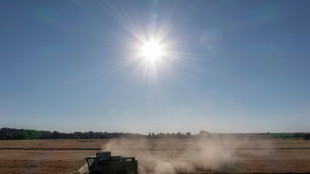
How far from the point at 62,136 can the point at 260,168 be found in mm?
159685

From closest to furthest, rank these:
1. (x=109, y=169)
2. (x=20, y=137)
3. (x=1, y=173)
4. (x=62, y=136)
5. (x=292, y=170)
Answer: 1. (x=109, y=169)
2. (x=1, y=173)
3. (x=292, y=170)
4. (x=20, y=137)
5. (x=62, y=136)

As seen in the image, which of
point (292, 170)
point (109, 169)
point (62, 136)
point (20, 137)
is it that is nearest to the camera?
point (109, 169)

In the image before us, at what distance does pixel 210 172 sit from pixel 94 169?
41.1 feet

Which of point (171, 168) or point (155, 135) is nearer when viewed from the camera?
point (171, 168)

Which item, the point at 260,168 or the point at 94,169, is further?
the point at 260,168

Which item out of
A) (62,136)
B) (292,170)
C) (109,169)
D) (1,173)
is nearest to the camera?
(109,169)

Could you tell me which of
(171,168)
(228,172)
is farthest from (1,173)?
(228,172)

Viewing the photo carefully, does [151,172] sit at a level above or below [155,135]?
below

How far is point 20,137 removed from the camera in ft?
498

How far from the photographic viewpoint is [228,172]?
3269 centimetres

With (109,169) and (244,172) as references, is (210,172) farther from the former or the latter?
(109,169)

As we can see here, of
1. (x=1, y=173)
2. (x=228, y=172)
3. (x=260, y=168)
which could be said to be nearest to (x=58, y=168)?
(x=1, y=173)

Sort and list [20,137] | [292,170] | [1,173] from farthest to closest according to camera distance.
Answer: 1. [20,137]
2. [292,170]
3. [1,173]

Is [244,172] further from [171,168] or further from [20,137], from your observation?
[20,137]
